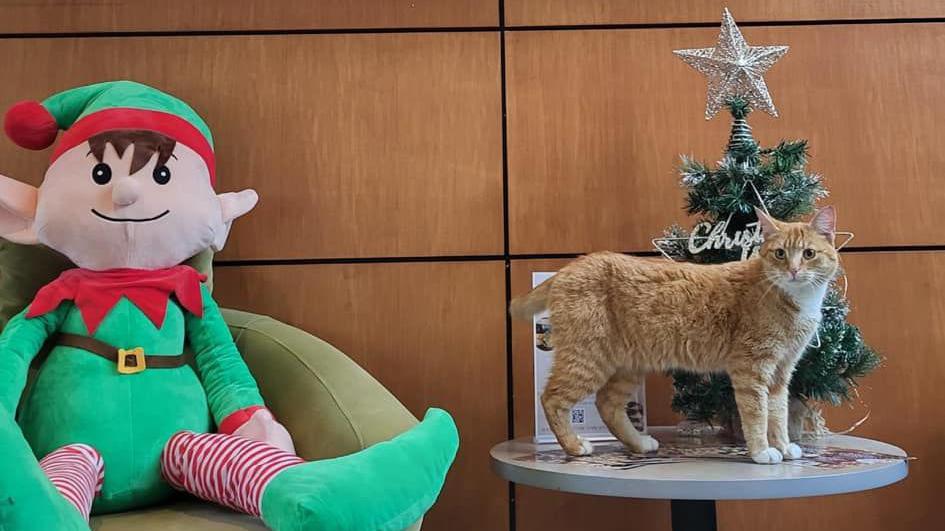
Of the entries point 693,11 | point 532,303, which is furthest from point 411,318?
point 693,11

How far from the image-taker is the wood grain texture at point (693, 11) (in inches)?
75.6

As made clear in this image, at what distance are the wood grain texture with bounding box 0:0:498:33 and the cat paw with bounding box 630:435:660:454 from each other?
1078mm

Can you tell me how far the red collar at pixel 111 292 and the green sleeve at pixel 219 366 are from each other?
0.04m

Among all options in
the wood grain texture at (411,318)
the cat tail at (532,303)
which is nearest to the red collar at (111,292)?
the wood grain texture at (411,318)

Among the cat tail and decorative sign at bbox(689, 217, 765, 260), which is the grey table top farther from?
decorative sign at bbox(689, 217, 765, 260)

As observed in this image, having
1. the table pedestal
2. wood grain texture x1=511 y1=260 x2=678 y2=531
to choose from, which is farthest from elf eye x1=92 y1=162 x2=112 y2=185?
the table pedestal

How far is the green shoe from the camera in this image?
944 mm

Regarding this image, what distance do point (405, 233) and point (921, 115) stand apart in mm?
1306

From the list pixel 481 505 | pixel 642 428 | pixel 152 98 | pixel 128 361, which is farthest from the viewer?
pixel 481 505

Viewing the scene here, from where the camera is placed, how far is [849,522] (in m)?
1.83

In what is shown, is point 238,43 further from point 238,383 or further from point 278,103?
point 238,383

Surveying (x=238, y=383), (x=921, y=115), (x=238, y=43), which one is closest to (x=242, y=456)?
(x=238, y=383)

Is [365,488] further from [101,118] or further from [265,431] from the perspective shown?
[101,118]

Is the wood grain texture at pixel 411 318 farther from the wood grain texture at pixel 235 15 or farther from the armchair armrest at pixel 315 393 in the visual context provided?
the wood grain texture at pixel 235 15
